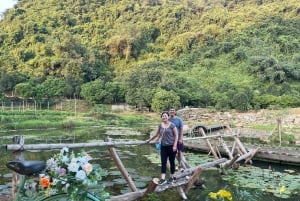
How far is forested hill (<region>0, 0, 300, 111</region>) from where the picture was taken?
42156 millimetres

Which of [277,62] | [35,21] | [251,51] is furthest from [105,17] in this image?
[277,62]

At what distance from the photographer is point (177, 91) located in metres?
40.9

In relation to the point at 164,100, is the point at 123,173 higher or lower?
lower

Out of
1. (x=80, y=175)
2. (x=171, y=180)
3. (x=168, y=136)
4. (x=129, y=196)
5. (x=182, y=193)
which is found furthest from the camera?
(x=182, y=193)

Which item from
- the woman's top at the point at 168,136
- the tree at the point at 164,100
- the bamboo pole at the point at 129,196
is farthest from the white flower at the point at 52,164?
the tree at the point at 164,100

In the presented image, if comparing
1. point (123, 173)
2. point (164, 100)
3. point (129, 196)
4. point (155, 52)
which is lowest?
point (129, 196)

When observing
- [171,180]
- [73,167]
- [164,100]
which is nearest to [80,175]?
[73,167]

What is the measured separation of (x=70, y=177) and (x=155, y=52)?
65549 mm

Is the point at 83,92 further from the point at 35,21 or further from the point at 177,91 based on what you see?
the point at 35,21

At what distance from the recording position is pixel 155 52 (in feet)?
222

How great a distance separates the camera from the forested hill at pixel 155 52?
138 ft

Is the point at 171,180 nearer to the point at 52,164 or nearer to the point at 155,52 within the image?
the point at 52,164

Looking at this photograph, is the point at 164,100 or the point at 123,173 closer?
the point at 123,173

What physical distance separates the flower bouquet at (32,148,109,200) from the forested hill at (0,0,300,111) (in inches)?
1360
